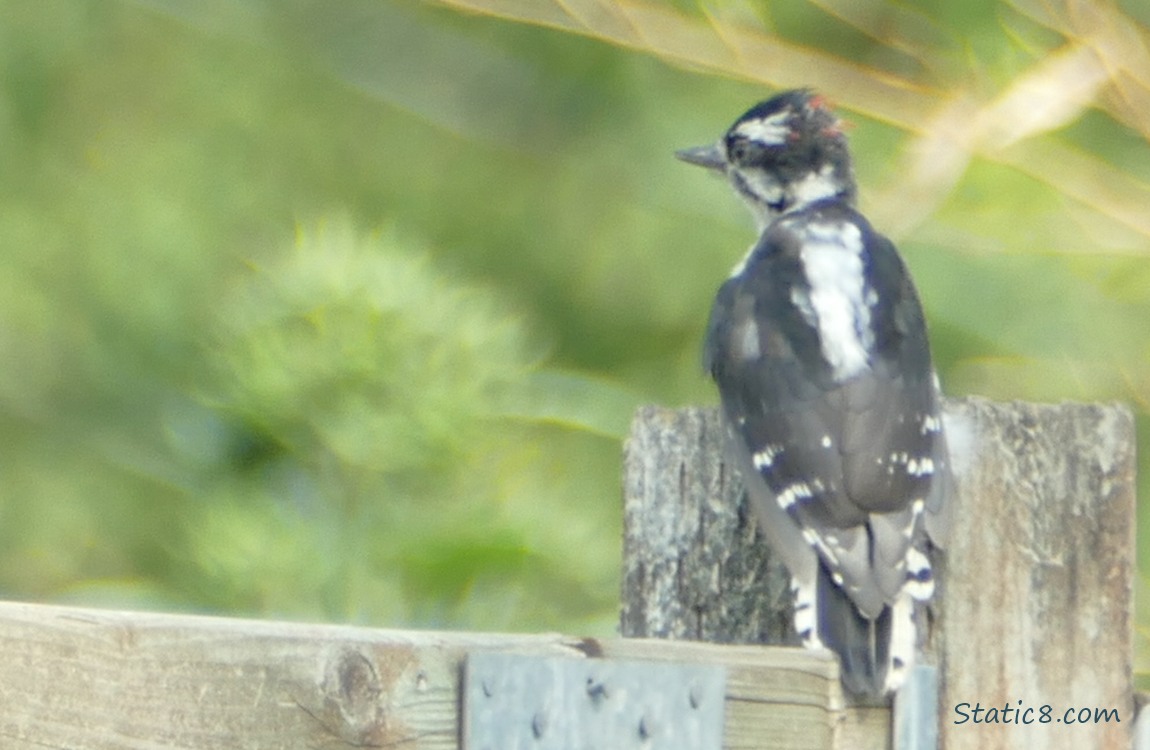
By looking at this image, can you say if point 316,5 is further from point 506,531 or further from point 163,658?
point 163,658

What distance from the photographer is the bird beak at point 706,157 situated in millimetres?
4230

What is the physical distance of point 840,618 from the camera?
7.72 ft

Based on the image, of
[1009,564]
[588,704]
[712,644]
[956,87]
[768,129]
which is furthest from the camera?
Answer: [768,129]

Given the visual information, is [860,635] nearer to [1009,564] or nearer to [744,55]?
[1009,564]

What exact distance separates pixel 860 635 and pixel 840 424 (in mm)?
603

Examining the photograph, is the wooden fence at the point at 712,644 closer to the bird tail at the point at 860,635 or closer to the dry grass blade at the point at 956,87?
the bird tail at the point at 860,635

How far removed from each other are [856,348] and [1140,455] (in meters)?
1.49

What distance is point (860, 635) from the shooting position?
89.4 inches

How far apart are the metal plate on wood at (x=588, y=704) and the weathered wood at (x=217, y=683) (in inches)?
1.1

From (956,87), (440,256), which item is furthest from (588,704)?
(440,256)

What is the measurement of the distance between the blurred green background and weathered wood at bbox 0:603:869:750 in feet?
4.43

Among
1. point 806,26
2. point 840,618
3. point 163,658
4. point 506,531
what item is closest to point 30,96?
point 806,26

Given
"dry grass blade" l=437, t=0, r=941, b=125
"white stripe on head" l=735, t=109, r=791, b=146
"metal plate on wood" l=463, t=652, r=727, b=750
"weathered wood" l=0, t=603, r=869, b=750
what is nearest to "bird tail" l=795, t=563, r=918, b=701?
"metal plate on wood" l=463, t=652, r=727, b=750

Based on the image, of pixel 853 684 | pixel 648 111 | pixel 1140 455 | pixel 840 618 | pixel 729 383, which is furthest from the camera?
pixel 648 111
